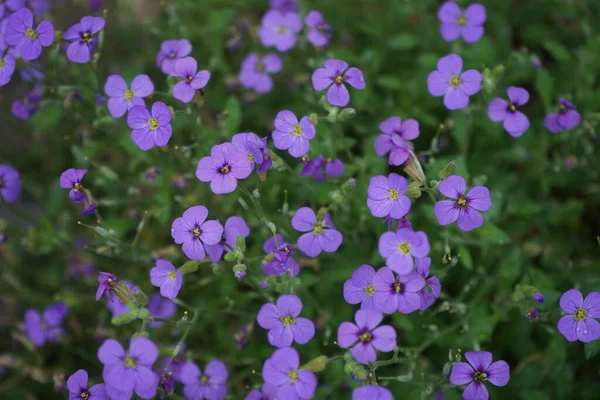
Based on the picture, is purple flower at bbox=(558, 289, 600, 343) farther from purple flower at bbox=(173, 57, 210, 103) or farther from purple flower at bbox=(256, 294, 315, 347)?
purple flower at bbox=(173, 57, 210, 103)

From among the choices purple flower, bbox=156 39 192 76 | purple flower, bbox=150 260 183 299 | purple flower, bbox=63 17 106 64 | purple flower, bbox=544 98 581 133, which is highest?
purple flower, bbox=63 17 106 64

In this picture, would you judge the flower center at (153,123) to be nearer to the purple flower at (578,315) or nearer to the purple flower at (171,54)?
the purple flower at (171,54)

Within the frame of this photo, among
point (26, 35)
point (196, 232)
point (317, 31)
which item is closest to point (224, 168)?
point (196, 232)

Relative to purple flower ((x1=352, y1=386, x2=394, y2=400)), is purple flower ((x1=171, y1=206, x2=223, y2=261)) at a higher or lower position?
higher

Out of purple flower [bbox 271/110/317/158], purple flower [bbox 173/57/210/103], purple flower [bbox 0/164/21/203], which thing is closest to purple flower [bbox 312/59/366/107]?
purple flower [bbox 271/110/317/158]

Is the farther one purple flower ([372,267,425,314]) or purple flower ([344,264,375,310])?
purple flower ([344,264,375,310])

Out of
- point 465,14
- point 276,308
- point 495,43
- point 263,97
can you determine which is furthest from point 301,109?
point 276,308

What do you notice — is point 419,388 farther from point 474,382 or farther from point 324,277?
point 324,277

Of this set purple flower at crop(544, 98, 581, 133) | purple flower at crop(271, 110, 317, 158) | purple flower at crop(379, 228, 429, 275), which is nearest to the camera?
purple flower at crop(379, 228, 429, 275)
